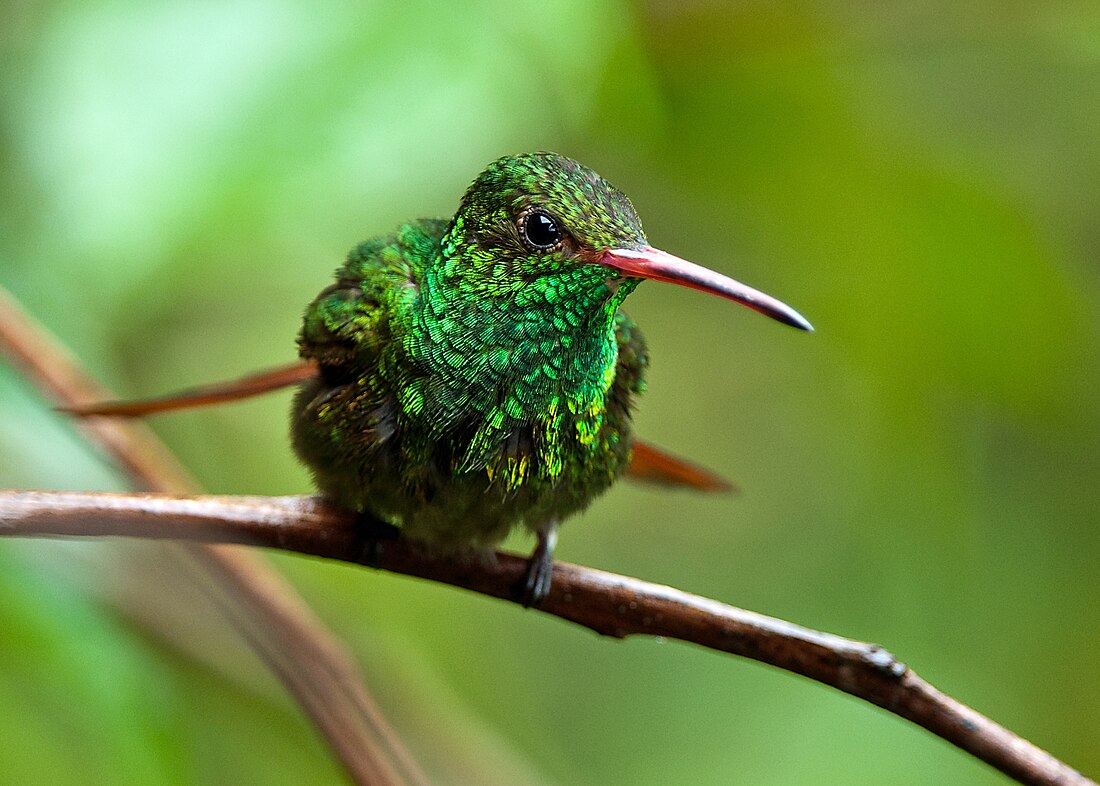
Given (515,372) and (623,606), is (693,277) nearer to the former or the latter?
(515,372)

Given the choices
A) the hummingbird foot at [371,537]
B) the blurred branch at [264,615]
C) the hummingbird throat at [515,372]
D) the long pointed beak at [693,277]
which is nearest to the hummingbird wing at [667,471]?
the hummingbird throat at [515,372]

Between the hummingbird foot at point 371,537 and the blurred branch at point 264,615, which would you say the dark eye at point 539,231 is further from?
the blurred branch at point 264,615

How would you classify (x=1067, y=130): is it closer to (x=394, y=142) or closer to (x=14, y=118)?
(x=394, y=142)

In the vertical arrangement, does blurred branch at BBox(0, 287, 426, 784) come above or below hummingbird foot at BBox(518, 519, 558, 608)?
below

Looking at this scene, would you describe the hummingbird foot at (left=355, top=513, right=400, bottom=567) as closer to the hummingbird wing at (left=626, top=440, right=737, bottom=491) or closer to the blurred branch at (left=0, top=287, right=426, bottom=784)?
the blurred branch at (left=0, top=287, right=426, bottom=784)

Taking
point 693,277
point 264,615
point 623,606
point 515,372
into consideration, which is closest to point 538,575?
point 623,606

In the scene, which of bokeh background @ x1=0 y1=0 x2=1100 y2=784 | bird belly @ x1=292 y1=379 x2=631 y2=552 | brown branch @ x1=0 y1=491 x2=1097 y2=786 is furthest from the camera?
bokeh background @ x1=0 y1=0 x2=1100 y2=784

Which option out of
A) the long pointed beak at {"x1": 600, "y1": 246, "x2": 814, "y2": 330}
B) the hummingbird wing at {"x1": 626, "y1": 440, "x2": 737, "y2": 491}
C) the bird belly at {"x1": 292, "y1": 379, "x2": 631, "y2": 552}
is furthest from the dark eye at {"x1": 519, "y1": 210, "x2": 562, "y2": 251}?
the hummingbird wing at {"x1": 626, "y1": 440, "x2": 737, "y2": 491}

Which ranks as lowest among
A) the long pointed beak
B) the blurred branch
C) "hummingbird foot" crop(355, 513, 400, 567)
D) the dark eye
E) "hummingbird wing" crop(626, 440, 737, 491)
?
the blurred branch

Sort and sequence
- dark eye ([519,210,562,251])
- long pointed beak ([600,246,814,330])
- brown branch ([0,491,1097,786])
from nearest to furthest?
long pointed beak ([600,246,814,330]) → brown branch ([0,491,1097,786]) → dark eye ([519,210,562,251])

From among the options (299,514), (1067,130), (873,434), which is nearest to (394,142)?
(299,514)
